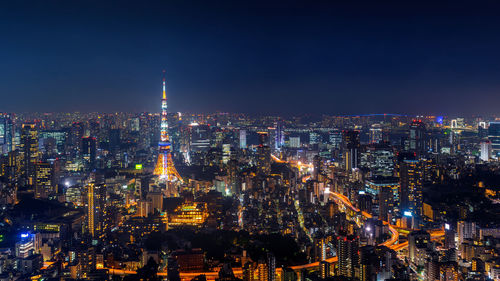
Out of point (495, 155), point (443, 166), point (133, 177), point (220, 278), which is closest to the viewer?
point (220, 278)

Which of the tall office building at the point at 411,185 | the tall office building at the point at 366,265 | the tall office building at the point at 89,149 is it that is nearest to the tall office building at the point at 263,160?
the tall office building at the point at 411,185

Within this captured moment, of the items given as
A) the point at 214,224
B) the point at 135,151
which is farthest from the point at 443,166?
the point at 135,151

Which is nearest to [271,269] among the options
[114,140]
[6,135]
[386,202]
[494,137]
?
[386,202]

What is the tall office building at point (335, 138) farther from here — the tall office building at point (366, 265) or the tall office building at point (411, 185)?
the tall office building at point (366, 265)

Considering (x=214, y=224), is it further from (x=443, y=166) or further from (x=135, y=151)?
(x=135, y=151)

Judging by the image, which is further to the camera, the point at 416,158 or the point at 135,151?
the point at 135,151

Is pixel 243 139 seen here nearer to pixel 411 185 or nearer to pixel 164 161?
pixel 164 161
